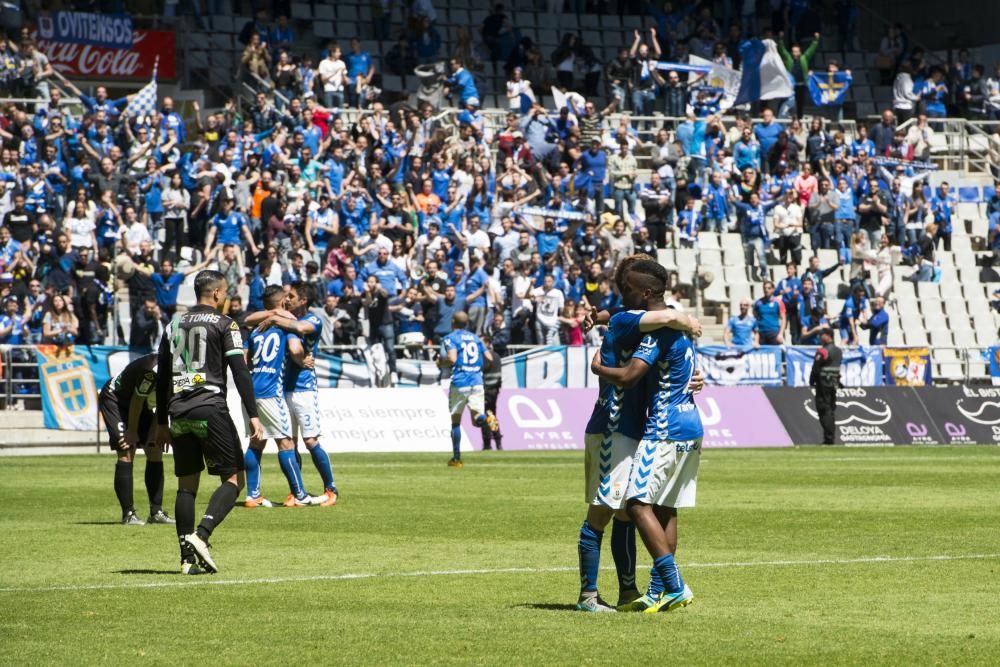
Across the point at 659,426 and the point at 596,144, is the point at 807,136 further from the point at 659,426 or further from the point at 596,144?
the point at 659,426

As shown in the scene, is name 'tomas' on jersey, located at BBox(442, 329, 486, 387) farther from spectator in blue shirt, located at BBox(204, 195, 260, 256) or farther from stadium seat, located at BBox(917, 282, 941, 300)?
stadium seat, located at BBox(917, 282, 941, 300)

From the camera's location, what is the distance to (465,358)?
1167 inches

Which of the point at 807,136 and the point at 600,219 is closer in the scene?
the point at 600,219

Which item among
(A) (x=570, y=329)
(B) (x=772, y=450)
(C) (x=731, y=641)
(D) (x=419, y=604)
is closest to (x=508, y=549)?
(D) (x=419, y=604)

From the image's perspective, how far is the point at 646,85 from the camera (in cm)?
4581

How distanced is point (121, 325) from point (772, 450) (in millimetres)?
12365

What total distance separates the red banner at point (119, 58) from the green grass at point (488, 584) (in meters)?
20.3

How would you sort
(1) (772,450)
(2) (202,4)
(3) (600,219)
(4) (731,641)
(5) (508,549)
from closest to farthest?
(4) (731,641), (5) (508,549), (1) (772,450), (3) (600,219), (2) (202,4)

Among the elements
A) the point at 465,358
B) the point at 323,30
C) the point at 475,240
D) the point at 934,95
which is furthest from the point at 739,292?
the point at 465,358

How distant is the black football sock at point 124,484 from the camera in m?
17.6

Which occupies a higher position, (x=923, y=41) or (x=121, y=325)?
(x=923, y=41)

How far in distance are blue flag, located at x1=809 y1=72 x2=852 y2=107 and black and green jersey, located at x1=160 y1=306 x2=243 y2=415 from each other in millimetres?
36175

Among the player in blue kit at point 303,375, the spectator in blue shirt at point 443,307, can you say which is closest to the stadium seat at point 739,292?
the spectator in blue shirt at point 443,307

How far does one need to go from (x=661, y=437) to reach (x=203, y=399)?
4.11 meters
